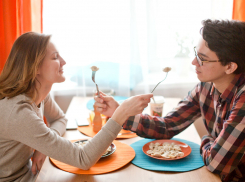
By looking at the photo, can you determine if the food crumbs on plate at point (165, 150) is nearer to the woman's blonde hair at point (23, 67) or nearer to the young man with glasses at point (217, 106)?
the young man with glasses at point (217, 106)

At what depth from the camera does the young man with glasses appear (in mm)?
1092

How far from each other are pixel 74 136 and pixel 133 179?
53 cm

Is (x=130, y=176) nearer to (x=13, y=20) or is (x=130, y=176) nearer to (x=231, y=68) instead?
(x=231, y=68)

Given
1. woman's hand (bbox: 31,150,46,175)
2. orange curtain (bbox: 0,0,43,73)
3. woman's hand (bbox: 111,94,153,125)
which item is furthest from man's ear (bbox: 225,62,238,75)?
orange curtain (bbox: 0,0,43,73)

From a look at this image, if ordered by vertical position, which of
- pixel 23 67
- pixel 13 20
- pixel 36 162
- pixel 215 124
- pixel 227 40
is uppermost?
pixel 13 20

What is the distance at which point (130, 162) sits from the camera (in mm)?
1143

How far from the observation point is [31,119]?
3.42 feet

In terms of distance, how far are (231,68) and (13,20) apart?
149cm

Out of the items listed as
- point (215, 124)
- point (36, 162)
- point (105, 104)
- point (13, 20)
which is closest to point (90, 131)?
point (105, 104)

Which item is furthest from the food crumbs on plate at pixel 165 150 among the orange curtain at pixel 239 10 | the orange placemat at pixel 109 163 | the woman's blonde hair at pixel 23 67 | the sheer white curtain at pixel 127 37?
the orange curtain at pixel 239 10

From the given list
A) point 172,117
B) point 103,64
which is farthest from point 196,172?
point 103,64

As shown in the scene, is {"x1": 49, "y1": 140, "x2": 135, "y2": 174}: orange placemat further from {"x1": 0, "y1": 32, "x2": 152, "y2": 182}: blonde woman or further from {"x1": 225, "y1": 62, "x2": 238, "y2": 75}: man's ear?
{"x1": 225, "y1": 62, "x2": 238, "y2": 75}: man's ear

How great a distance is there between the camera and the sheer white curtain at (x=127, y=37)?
89.4 inches

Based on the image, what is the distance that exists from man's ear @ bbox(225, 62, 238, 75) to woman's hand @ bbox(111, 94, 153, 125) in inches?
16.1
